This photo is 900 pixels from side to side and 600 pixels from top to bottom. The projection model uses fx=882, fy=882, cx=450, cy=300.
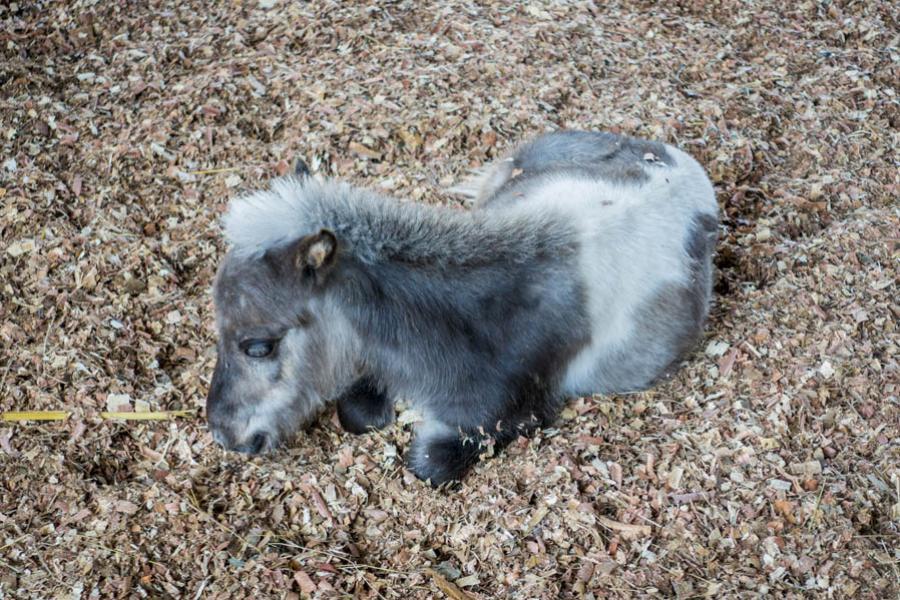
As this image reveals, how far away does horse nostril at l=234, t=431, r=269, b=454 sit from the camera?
3.80 meters

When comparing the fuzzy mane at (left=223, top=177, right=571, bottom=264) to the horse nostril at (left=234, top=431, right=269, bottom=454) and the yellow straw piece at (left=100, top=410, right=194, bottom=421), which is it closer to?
the horse nostril at (left=234, top=431, right=269, bottom=454)

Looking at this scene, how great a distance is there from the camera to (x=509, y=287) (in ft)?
12.3

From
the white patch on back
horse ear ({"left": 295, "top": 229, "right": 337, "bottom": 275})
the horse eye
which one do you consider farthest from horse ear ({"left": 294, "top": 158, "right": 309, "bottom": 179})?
the white patch on back

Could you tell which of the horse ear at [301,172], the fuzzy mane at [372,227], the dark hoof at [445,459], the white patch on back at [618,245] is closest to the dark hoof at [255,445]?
the dark hoof at [445,459]

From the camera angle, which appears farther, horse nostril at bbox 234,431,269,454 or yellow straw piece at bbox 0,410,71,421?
yellow straw piece at bbox 0,410,71,421

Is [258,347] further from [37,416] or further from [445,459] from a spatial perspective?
[37,416]

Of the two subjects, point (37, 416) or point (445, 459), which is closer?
point (445, 459)

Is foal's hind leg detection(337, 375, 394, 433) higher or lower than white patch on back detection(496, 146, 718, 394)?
lower

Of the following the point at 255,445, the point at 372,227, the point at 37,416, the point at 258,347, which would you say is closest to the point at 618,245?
the point at 372,227

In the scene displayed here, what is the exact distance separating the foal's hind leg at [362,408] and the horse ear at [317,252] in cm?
87

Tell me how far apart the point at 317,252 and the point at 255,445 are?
1.02 meters

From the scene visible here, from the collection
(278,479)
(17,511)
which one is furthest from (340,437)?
(17,511)

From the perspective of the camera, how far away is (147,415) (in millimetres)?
4129

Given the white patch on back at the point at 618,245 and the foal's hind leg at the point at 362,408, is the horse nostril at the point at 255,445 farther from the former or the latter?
the white patch on back at the point at 618,245
